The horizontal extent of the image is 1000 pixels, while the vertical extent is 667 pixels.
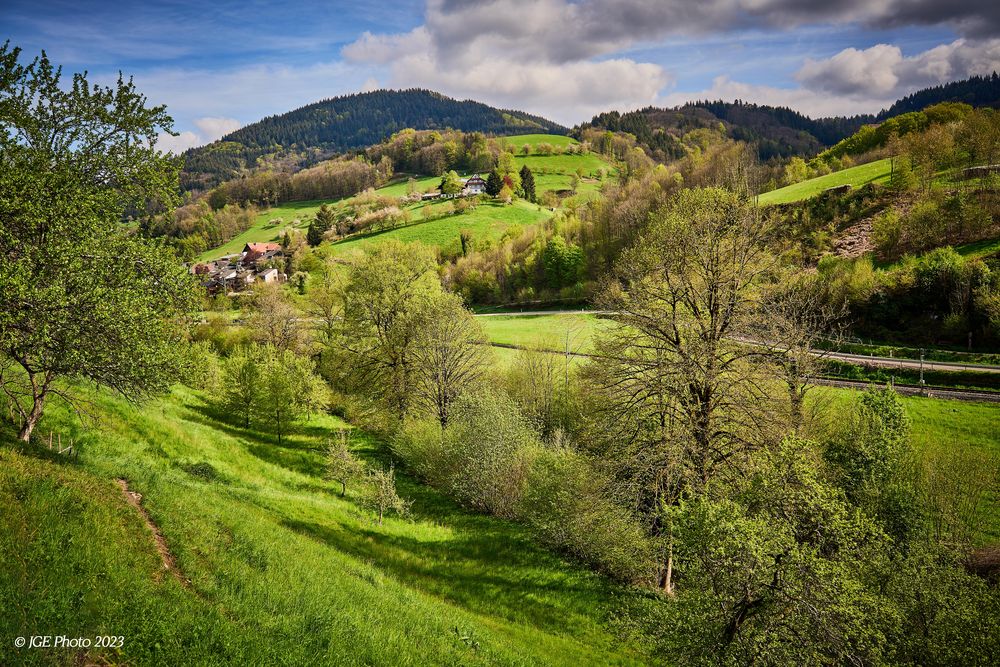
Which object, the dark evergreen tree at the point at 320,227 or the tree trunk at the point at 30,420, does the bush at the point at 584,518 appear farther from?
the dark evergreen tree at the point at 320,227

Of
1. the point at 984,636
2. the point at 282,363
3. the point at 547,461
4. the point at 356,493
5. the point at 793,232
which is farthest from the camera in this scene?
the point at 793,232

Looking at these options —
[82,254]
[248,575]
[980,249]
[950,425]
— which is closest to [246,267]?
[82,254]

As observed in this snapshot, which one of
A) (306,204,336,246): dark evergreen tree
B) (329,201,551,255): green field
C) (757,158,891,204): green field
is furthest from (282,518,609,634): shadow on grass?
(306,204,336,246): dark evergreen tree

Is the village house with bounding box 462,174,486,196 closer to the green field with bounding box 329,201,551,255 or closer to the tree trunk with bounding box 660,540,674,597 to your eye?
the green field with bounding box 329,201,551,255

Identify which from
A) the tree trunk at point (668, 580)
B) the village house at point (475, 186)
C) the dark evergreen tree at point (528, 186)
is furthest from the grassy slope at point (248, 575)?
the village house at point (475, 186)

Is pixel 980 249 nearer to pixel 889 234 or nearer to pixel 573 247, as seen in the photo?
pixel 889 234

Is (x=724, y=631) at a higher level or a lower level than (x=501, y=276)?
lower

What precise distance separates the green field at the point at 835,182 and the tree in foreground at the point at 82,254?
245 ft

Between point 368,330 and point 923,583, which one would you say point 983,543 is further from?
point 368,330

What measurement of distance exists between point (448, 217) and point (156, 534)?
111 metres

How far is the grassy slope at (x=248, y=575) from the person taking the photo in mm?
6805

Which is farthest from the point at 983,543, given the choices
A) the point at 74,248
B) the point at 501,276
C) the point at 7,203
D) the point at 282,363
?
the point at 501,276

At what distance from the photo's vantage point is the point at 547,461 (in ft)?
66.0

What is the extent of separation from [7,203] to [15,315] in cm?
260
